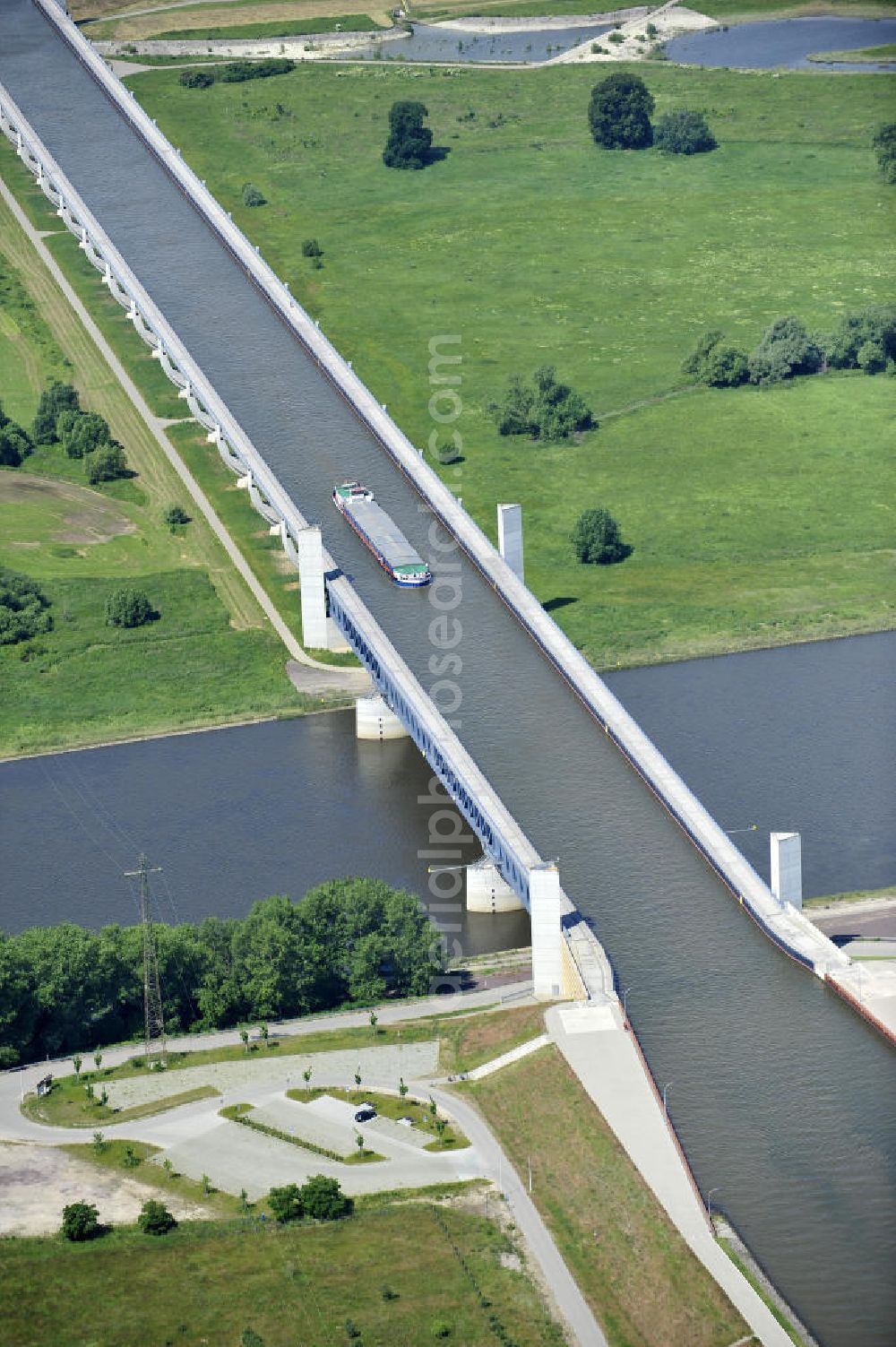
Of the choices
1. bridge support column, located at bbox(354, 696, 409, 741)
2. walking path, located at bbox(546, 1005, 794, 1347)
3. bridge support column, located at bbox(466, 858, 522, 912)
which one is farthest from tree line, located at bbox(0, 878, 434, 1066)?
bridge support column, located at bbox(354, 696, 409, 741)

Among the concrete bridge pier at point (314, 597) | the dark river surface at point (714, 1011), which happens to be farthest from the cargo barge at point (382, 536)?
the dark river surface at point (714, 1011)

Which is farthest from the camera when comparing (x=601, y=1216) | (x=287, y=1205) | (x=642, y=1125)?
(x=642, y=1125)

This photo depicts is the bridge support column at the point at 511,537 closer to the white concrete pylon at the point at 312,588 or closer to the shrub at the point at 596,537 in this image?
the white concrete pylon at the point at 312,588

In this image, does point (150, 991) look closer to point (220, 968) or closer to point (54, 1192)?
point (220, 968)

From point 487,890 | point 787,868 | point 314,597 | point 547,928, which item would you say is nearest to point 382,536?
point 314,597

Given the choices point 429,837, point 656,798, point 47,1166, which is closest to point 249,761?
point 429,837
